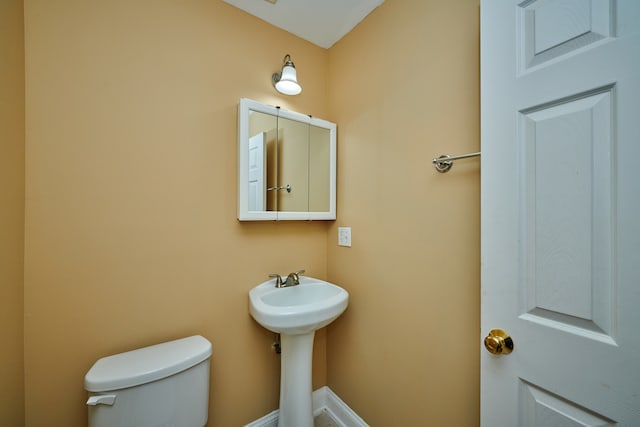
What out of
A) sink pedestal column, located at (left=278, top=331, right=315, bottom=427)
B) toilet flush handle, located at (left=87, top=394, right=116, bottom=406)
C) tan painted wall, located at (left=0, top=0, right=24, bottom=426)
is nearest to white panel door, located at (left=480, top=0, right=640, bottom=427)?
sink pedestal column, located at (left=278, top=331, right=315, bottom=427)

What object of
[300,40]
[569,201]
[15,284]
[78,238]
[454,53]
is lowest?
[15,284]

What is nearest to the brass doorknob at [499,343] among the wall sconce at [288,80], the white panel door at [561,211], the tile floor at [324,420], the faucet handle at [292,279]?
the white panel door at [561,211]

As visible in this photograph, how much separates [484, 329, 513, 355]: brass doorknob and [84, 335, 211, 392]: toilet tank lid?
1081 mm

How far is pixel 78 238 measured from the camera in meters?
0.98

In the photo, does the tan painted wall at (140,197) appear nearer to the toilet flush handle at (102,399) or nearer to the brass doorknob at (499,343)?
the toilet flush handle at (102,399)

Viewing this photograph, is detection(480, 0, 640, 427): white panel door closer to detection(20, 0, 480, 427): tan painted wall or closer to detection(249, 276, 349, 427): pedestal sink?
detection(20, 0, 480, 427): tan painted wall

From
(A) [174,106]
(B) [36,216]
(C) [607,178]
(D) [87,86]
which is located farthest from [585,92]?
(B) [36,216]

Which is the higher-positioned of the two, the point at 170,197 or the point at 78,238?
the point at 170,197

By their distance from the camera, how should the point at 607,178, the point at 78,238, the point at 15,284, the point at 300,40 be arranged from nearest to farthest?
1. the point at 607,178
2. the point at 15,284
3. the point at 78,238
4. the point at 300,40

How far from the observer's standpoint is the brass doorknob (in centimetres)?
71

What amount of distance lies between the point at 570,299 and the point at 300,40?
1.79 meters

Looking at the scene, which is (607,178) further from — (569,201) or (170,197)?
(170,197)

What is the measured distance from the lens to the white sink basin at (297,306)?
108 cm

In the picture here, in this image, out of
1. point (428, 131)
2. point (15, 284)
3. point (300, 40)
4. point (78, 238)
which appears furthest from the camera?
point (300, 40)
